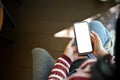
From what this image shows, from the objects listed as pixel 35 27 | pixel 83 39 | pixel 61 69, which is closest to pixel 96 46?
pixel 83 39

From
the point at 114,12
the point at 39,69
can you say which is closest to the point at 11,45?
the point at 114,12

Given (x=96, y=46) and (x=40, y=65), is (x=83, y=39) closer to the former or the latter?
(x=96, y=46)

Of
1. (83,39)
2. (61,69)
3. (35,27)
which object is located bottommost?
(61,69)

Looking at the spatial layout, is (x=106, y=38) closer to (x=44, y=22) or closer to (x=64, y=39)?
(x=64, y=39)

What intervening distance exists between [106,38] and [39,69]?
49 cm

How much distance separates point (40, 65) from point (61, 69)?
110 millimetres

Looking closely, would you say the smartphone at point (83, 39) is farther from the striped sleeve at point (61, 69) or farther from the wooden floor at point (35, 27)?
the wooden floor at point (35, 27)

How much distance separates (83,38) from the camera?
1.16 meters

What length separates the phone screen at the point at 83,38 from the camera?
1141mm

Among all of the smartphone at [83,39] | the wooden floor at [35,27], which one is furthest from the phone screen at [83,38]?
the wooden floor at [35,27]

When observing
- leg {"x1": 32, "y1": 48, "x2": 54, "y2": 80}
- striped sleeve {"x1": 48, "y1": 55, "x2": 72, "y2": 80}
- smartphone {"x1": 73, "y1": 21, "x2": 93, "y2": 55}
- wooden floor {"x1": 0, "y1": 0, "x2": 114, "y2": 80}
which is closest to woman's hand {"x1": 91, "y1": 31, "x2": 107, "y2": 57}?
smartphone {"x1": 73, "y1": 21, "x2": 93, "y2": 55}

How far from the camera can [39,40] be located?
1.99 metres

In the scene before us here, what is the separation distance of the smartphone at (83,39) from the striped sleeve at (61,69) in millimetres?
76

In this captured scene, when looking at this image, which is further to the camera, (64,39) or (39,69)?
(64,39)
